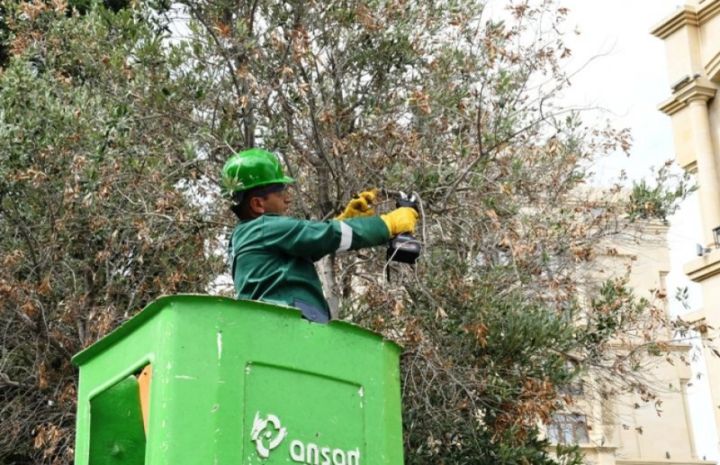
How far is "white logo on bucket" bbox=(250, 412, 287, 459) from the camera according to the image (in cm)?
375

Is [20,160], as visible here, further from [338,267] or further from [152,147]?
[338,267]

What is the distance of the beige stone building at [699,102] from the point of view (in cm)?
1911

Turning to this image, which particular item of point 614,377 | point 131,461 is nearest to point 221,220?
point 614,377

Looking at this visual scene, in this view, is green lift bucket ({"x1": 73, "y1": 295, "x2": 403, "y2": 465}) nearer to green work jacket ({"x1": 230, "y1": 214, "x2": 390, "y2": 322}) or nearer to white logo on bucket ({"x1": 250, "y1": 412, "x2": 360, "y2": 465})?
white logo on bucket ({"x1": 250, "y1": 412, "x2": 360, "y2": 465})

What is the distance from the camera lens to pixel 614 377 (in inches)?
405

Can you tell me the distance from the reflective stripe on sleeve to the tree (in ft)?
12.1

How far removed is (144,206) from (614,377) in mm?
4413

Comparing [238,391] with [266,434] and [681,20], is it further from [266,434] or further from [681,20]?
[681,20]

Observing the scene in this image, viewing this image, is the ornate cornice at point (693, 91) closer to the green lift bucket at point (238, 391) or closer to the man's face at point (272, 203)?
A: the man's face at point (272, 203)

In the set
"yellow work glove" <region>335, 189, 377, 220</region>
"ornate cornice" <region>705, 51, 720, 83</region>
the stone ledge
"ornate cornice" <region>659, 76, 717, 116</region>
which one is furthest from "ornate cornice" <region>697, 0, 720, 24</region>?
"yellow work glove" <region>335, 189, 377, 220</region>

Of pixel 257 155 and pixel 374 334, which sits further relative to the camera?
pixel 257 155

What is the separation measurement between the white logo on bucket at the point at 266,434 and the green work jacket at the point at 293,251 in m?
0.77

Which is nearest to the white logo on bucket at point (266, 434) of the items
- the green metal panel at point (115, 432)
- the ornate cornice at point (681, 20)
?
the green metal panel at point (115, 432)

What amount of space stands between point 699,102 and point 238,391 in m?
17.2
